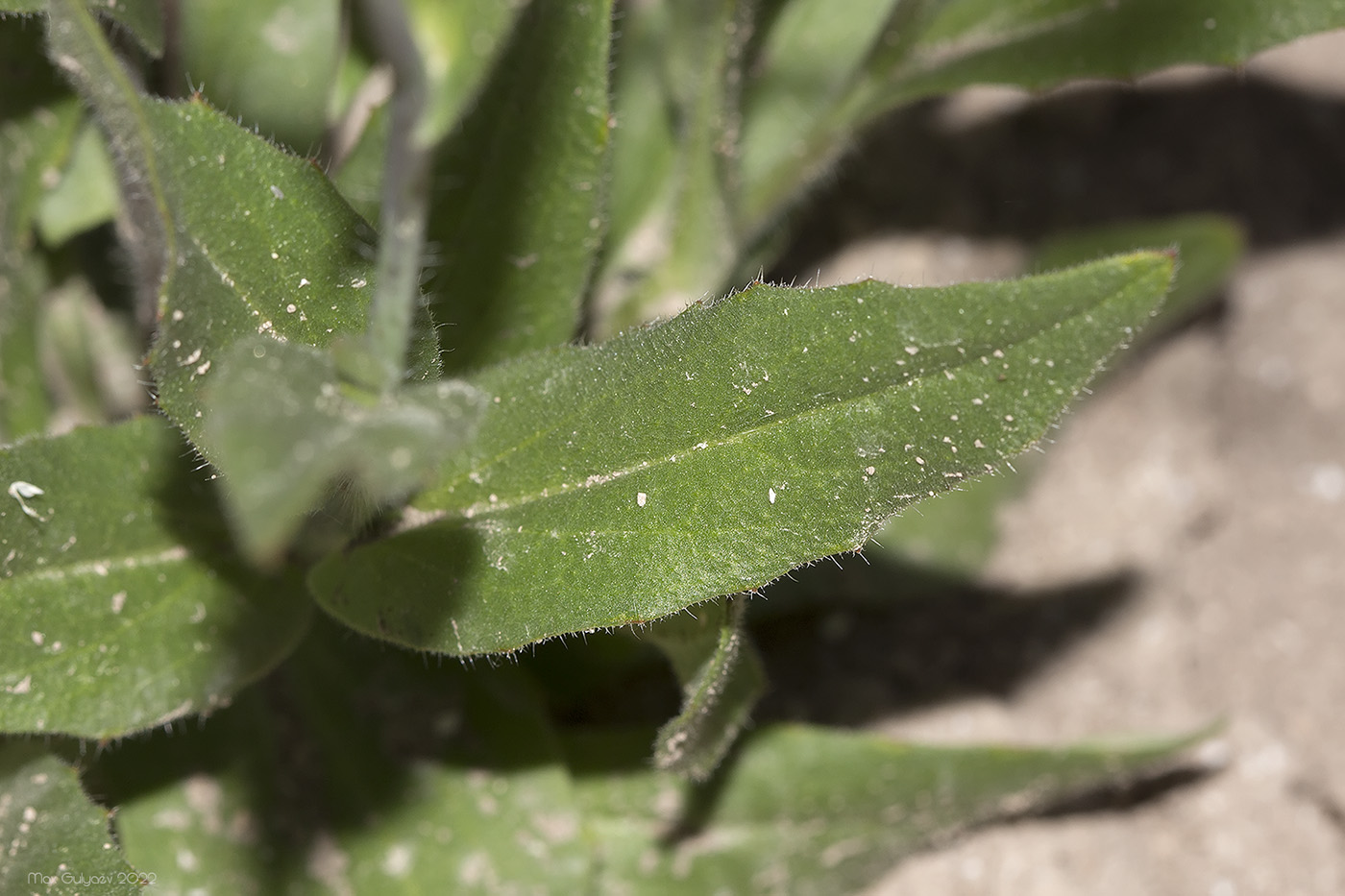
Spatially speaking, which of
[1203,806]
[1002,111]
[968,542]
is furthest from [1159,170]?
[1203,806]

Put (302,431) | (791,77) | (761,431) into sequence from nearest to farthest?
(302,431) < (761,431) < (791,77)

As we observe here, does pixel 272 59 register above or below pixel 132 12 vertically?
below

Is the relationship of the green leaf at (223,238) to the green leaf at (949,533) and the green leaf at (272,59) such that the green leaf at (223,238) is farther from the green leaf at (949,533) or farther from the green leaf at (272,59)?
the green leaf at (949,533)

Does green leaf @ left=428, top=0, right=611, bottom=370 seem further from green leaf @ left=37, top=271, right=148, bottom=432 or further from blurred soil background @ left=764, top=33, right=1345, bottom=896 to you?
blurred soil background @ left=764, top=33, right=1345, bottom=896

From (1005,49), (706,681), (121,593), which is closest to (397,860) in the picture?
(121,593)

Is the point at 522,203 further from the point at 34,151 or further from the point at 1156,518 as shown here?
the point at 1156,518

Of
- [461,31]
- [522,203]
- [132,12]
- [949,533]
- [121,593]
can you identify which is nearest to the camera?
[132,12]

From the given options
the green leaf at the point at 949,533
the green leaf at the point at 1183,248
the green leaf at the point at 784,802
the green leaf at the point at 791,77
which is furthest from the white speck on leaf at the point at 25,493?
the green leaf at the point at 1183,248
